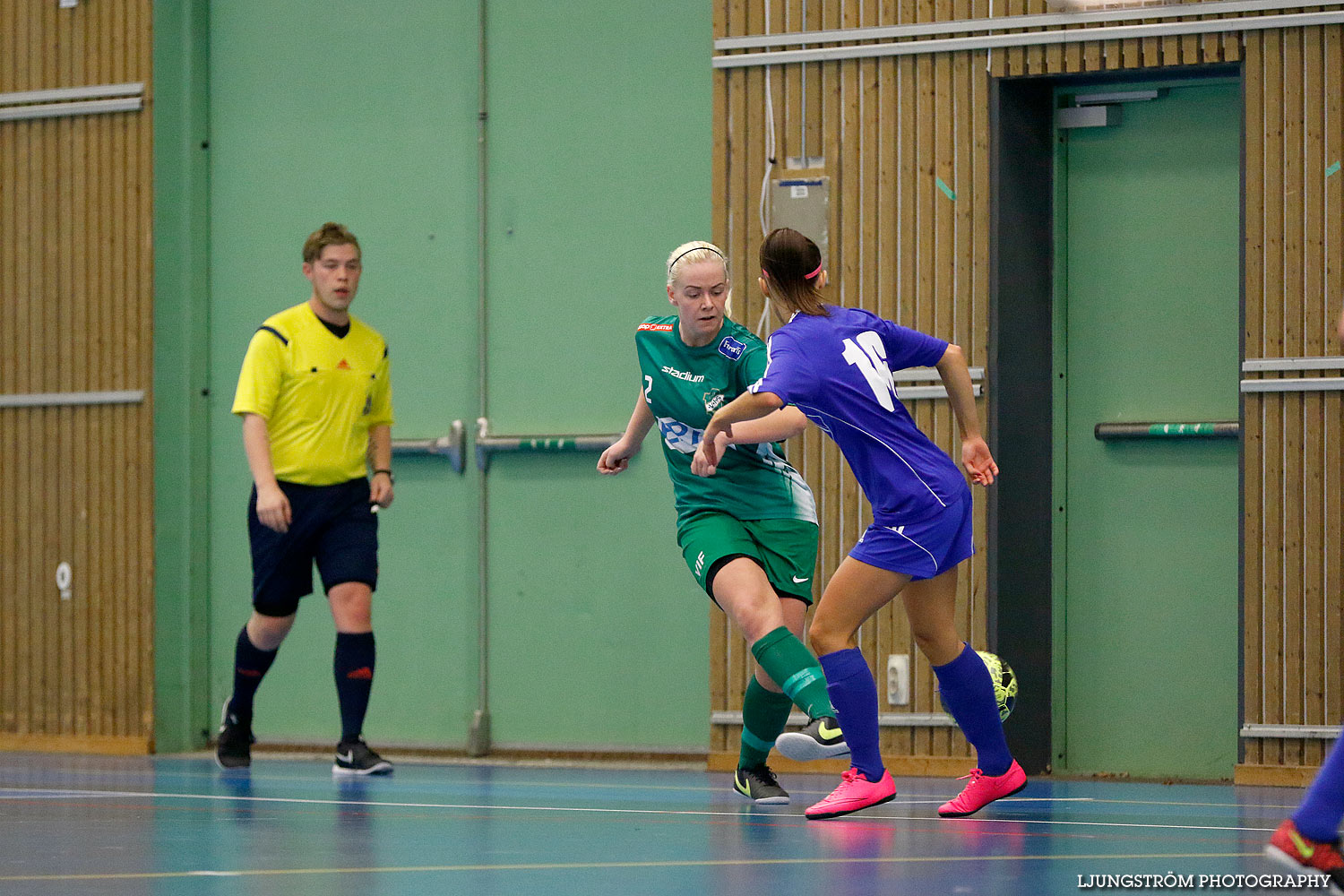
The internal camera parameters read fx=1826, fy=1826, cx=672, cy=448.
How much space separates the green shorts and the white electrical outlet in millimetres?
1925

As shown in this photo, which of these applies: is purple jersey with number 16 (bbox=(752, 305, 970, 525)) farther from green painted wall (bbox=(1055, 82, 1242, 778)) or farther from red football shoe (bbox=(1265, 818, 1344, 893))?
green painted wall (bbox=(1055, 82, 1242, 778))

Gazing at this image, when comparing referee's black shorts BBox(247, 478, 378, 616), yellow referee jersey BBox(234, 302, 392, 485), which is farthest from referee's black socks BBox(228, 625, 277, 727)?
yellow referee jersey BBox(234, 302, 392, 485)

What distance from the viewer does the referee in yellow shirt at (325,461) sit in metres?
6.90

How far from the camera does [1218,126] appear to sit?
24.4 feet

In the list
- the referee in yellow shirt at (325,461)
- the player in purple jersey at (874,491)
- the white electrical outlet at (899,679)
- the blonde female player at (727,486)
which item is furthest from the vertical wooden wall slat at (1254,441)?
the referee in yellow shirt at (325,461)

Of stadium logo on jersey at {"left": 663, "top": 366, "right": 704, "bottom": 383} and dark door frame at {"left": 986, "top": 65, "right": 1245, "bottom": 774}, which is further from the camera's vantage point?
dark door frame at {"left": 986, "top": 65, "right": 1245, "bottom": 774}

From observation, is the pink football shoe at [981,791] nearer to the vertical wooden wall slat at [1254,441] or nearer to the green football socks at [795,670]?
the green football socks at [795,670]

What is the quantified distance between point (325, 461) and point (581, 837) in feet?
8.61

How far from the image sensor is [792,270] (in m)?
5.18

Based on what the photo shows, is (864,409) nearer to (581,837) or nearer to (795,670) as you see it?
(795,670)

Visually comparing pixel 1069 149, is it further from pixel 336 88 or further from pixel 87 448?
pixel 87 448

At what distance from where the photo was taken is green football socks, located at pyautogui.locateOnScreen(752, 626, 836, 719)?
5.11 m

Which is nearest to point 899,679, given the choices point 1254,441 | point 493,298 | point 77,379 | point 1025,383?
point 1025,383

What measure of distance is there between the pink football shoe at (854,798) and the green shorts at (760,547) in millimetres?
665
